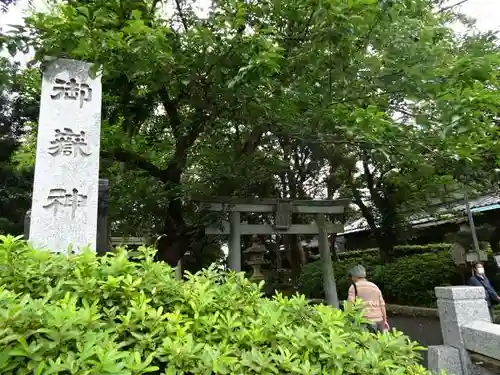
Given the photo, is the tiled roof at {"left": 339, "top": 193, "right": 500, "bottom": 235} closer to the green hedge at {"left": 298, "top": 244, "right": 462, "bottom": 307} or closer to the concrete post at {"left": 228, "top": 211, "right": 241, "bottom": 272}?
the green hedge at {"left": 298, "top": 244, "right": 462, "bottom": 307}

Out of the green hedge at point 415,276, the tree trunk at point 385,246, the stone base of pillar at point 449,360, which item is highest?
the tree trunk at point 385,246

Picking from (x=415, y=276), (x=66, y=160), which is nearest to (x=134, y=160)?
(x=66, y=160)

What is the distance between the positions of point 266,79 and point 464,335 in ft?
11.9

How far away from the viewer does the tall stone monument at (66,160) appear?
433 cm

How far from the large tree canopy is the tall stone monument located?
0.31 meters

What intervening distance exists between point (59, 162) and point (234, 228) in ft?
17.3

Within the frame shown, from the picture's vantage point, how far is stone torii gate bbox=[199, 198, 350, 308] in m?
8.74

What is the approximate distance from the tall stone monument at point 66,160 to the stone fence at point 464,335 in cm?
411

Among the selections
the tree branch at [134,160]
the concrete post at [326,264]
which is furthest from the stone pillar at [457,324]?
the concrete post at [326,264]

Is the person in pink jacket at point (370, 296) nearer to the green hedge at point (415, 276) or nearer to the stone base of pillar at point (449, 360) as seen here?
the stone base of pillar at point (449, 360)

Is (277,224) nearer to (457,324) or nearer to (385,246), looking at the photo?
(457,324)

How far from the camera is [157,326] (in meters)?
1.63

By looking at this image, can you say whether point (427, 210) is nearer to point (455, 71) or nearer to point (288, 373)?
point (455, 71)

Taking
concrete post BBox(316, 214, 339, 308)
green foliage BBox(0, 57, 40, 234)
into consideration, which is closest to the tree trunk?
concrete post BBox(316, 214, 339, 308)
